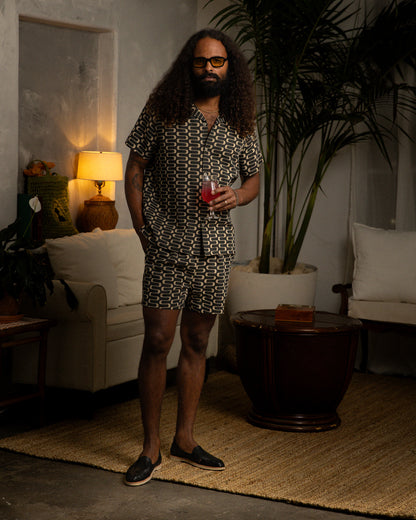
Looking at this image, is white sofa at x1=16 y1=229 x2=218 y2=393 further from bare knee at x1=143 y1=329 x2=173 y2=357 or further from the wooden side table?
bare knee at x1=143 y1=329 x2=173 y2=357

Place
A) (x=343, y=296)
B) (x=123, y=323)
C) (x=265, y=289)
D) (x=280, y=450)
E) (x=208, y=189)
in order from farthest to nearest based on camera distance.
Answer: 1. (x=343, y=296)
2. (x=265, y=289)
3. (x=123, y=323)
4. (x=280, y=450)
5. (x=208, y=189)

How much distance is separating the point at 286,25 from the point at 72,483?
3436mm

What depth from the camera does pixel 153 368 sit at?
309 cm

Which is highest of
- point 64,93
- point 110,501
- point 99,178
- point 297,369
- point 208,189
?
point 64,93

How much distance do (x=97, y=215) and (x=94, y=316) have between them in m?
1.34

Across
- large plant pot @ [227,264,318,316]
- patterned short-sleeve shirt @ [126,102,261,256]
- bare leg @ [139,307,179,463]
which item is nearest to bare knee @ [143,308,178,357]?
bare leg @ [139,307,179,463]

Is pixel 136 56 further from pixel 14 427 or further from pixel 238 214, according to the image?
pixel 14 427

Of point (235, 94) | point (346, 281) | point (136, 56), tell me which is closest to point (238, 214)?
point (346, 281)

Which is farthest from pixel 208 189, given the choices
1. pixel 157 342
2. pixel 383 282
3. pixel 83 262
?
pixel 383 282

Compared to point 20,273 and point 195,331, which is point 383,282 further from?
point 20,273

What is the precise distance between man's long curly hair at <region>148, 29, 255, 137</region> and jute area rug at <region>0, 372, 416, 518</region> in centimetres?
139

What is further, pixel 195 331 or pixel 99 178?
pixel 99 178

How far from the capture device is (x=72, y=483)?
122 inches

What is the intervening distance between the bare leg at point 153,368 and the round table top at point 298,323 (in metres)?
0.87
